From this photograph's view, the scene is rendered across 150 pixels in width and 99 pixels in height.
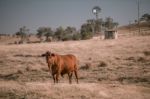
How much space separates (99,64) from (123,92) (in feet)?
44.2

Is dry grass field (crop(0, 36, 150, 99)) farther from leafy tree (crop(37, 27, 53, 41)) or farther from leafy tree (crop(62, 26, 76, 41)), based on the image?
leafy tree (crop(37, 27, 53, 41))

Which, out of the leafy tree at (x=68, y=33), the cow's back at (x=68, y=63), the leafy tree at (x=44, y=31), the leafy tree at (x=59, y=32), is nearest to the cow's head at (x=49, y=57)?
the cow's back at (x=68, y=63)

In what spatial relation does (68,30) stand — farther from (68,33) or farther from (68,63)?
(68,63)

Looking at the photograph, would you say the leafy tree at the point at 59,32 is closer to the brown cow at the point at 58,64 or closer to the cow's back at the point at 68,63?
the cow's back at the point at 68,63

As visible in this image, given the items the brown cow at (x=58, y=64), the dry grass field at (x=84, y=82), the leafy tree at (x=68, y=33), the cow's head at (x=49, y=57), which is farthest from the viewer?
the leafy tree at (x=68, y=33)

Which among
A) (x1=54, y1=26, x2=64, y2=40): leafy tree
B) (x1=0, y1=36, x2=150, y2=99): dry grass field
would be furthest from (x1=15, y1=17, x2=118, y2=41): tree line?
(x1=0, y1=36, x2=150, y2=99): dry grass field

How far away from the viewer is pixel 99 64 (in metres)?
28.0

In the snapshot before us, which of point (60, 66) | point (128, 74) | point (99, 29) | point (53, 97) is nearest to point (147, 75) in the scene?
point (128, 74)

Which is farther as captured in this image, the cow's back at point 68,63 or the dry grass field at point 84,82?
the cow's back at point 68,63

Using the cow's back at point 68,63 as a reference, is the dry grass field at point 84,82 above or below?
below

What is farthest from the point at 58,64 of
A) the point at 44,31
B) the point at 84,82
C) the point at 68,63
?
the point at 44,31

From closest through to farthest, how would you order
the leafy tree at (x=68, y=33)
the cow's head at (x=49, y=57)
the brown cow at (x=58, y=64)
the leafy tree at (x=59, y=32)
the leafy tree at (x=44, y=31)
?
the cow's head at (x=49, y=57) → the brown cow at (x=58, y=64) → the leafy tree at (x=68, y=33) → the leafy tree at (x=59, y=32) → the leafy tree at (x=44, y=31)

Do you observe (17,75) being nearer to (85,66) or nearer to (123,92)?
(85,66)

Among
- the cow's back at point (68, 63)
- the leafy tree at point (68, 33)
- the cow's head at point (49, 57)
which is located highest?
the cow's head at point (49, 57)
